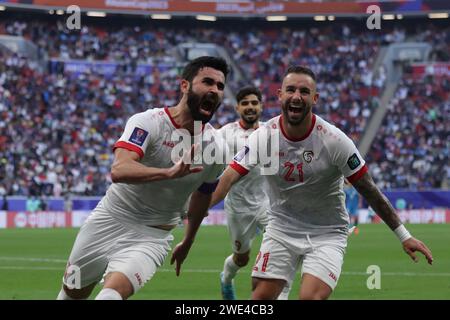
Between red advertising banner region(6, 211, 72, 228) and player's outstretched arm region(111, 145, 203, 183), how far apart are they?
27120mm

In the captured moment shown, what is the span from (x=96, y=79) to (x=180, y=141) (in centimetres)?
3938

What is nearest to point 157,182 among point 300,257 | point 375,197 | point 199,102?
point 199,102

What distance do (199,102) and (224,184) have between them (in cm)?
110

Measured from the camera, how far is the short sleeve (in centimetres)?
760

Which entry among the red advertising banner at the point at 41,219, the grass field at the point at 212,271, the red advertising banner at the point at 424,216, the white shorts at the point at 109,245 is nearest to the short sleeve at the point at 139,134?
the white shorts at the point at 109,245

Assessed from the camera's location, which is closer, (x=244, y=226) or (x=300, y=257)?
(x=300, y=257)

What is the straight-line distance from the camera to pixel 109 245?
803 cm

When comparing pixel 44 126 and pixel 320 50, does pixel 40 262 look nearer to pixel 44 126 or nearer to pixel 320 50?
pixel 44 126

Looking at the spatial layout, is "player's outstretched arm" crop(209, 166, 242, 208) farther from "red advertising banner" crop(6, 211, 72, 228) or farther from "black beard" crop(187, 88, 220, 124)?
"red advertising banner" crop(6, 211, 72, 228)

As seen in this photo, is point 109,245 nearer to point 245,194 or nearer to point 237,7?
point 245,194

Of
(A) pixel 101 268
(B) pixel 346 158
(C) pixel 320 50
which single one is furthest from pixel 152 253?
(C) pixel 320 50

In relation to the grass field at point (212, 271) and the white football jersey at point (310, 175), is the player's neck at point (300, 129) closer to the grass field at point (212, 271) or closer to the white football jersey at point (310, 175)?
the white football jersey at point (310, 175)

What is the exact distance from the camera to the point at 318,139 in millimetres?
8477

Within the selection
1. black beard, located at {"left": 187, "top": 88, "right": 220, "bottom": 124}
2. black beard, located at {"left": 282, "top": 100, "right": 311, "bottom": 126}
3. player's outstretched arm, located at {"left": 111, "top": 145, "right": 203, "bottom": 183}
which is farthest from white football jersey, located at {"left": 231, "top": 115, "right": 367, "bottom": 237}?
player's outstretched arm, located at {"left": 111, "top": 145, "right": 203, "bottom": 183}
